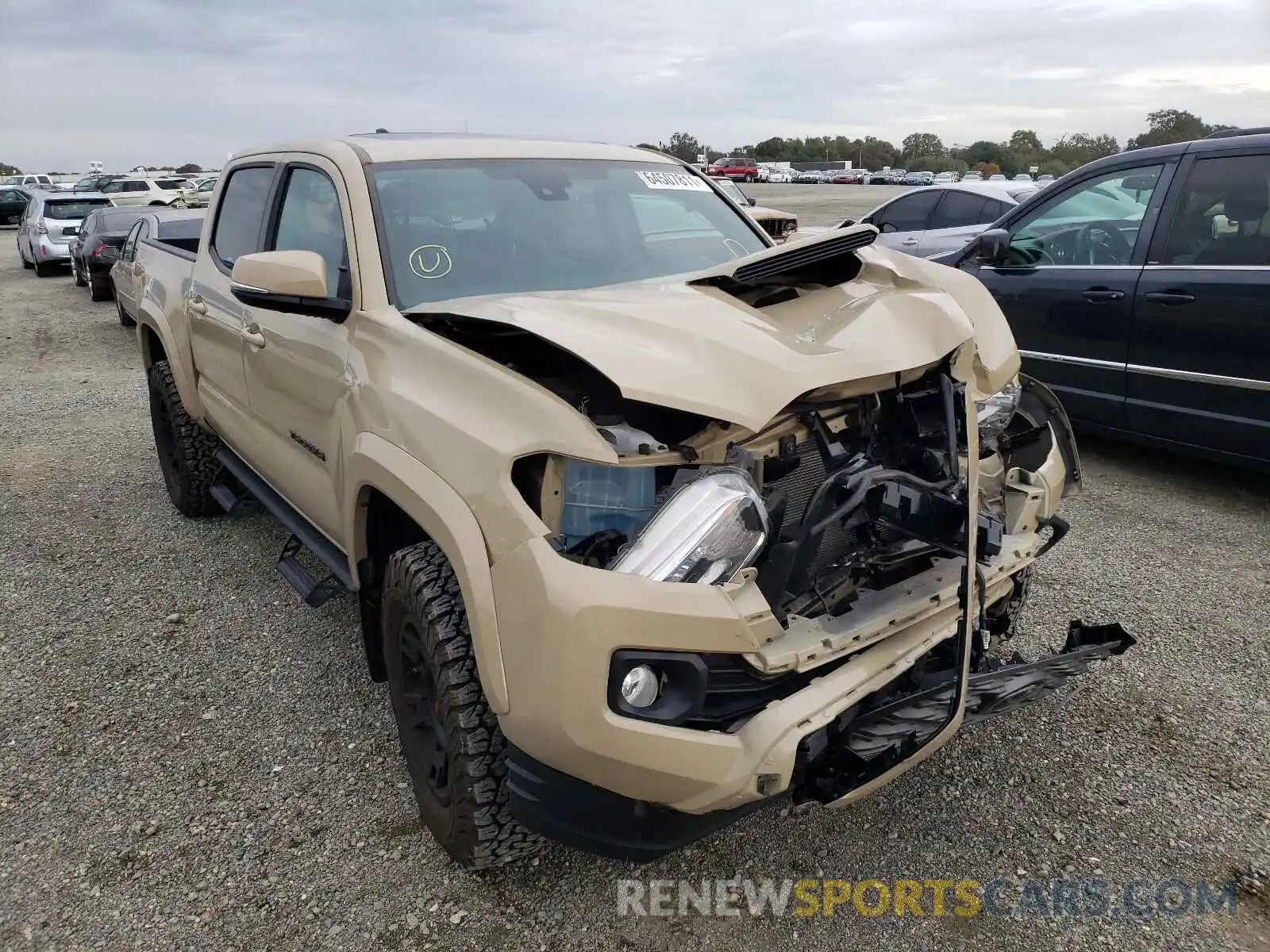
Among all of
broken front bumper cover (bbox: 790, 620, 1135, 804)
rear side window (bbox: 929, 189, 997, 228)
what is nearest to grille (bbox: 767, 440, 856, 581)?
broken front bumper cover (bbox: 790, 620, 1135, 804)

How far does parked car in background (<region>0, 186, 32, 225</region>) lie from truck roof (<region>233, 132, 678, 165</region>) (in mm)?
34529

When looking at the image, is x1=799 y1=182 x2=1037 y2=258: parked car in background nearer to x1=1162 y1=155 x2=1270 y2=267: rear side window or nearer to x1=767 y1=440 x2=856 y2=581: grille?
x1=1162 y1=155 x2=1270 y2=267: rear side window

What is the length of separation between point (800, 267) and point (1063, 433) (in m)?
1.13

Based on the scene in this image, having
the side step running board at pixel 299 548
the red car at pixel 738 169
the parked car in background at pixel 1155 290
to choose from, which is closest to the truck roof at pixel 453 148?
the side step running board at pixel 299 548

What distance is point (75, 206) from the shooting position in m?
18.0

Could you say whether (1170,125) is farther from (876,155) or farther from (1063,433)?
(876,155)

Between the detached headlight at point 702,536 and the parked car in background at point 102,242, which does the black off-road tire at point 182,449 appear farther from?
the parked car in background at point 102,242

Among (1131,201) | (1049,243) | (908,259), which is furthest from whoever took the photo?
(1049,243)

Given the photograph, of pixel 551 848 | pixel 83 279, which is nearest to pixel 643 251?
pixel 551 848

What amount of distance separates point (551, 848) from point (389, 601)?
77 cm

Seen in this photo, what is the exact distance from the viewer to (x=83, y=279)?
1570 centimetres

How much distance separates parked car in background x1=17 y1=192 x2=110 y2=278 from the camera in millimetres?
17422

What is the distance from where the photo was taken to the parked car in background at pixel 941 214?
9.00m

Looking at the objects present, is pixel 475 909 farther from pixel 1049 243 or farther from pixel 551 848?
pixel 1049 243
